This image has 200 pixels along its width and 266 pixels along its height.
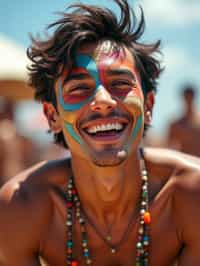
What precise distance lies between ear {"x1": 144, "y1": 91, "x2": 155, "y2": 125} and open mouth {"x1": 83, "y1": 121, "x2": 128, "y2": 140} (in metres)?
0.43

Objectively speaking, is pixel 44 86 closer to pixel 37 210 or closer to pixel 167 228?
pixel 37 210

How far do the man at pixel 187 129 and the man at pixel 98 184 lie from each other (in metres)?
6.36

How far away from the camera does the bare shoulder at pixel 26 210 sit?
366 cm

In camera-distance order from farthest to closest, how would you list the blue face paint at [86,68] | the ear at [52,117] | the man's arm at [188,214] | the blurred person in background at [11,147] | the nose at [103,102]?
1. the blurred person in background at [11,147]
2. the ear at [52,117]
3. the man's arm at [188,214]
4. the blue face paint at [86,68]
5. the nose at [103,102]

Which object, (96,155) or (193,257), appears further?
(193,257)

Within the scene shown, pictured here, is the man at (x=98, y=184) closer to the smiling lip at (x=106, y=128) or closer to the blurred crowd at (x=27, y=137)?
the smiling lip at (x=106, y=128)

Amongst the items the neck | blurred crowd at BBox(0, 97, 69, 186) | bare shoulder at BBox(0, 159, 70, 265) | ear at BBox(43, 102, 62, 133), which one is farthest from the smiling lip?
blurred crowd at BBox(0, 97, 69, 186)

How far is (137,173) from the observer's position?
3.74 meters

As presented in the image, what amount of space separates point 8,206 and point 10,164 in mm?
5136

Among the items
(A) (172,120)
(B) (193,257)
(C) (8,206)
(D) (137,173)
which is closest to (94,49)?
(D) (137,173)

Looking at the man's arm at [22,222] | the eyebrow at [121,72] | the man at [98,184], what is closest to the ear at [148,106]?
the man at [98,184]

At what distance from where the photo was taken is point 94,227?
3.75m

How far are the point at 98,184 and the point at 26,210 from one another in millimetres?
435

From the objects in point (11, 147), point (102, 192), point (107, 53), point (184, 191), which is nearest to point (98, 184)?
point (102, 192)
